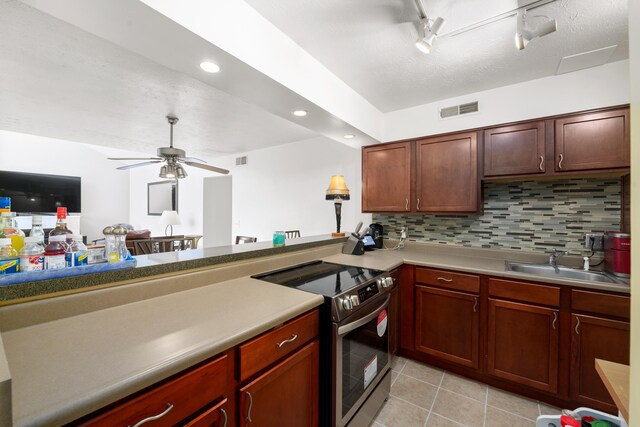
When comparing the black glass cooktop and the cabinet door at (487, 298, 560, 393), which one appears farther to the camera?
the cabinet door at (487, 298, 560, 393)

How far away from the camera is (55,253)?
1.06 meters

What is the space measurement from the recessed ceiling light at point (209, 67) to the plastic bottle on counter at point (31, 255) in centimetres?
110

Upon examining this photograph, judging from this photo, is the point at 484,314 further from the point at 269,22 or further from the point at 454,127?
the point at 269,22

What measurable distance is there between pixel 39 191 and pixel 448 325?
23.9ft

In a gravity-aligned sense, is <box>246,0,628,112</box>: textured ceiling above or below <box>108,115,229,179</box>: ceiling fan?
above

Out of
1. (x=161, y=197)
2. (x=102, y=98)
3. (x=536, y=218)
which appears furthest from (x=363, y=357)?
(x=161, y=197)

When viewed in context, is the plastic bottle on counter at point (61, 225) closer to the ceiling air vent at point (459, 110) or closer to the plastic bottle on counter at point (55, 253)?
the plastic bottle on counter at point (55, 253)

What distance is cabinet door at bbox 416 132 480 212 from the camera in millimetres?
2395

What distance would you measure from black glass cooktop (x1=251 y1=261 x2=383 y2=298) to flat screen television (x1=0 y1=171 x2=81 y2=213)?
6079mm

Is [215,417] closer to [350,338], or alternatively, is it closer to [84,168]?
[350,338]

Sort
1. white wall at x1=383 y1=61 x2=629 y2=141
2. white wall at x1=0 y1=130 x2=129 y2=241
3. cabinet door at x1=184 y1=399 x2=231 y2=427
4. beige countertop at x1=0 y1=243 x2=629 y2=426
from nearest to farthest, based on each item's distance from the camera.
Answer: beige countertop at x1=0 y1=243 x2=629 y2=426 < cabinet door at x1=184 y1=399 x2=231 y2=427 < white wall at x1=383 y1=61 x2=629 y2=141 < white wall at x1=0 y1=130 x2=129 y2=241

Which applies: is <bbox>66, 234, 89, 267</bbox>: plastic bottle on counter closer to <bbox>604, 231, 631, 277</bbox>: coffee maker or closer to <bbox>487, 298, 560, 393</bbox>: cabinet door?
<bbox>487, 298, 560, 393</bbox>: cabinet door

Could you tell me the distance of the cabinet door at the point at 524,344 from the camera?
1.81 meters

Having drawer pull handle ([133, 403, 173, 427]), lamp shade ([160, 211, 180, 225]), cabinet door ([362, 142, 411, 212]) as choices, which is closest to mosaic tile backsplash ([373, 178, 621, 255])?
cabinet door ([362, 142, 411, 212])
